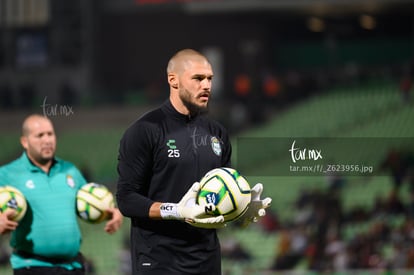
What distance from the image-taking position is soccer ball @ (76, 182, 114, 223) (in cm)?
716

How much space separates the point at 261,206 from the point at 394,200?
10.2 meters

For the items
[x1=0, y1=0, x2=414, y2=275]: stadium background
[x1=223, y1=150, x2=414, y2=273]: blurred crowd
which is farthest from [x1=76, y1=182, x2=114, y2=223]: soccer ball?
[x1=0, y1=0, x2=414, y2=275]: stadium background

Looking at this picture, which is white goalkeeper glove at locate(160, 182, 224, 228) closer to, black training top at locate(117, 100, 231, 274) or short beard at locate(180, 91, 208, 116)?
black training top at locate(117, 100, 231, 274)

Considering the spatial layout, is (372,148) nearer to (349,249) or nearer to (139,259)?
(139,259)

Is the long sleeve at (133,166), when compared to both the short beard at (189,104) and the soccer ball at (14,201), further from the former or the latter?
the soccer ball at (14,201)

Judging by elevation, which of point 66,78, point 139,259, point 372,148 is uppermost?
point 66,78

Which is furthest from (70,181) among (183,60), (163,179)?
(183,60)

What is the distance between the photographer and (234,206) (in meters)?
5.26

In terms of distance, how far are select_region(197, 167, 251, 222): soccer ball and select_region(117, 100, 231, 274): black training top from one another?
0.21 m

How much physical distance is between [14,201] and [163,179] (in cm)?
168

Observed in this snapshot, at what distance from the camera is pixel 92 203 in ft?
23.5

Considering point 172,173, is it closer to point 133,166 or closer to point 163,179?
point 163,179

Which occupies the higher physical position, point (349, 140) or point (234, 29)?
point (234, 29)

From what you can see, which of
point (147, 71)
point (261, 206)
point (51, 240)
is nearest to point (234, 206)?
point (261, 206)
